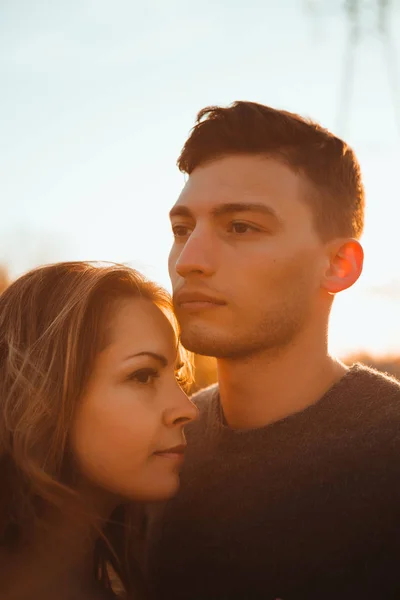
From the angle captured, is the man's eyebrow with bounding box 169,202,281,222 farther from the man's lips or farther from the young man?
the man's lips

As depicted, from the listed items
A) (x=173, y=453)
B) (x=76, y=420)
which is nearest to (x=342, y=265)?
(x=173, y=453)

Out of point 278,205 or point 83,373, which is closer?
point 83,373

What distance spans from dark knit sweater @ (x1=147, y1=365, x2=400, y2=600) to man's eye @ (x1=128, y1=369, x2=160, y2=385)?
528 mm

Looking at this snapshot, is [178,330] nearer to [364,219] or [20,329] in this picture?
[20,329]

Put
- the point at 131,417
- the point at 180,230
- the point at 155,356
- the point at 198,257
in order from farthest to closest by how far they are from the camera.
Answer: the point at 180,230 → the point at 198,257 → the point at 155,356 → the point at 131,417

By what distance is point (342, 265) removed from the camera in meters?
2.88

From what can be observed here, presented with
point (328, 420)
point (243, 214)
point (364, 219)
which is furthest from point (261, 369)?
point (364, 219)

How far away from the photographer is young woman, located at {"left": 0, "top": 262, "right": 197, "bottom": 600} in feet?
7.47

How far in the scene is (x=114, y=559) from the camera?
2643mm

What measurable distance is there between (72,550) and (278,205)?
4.78ft

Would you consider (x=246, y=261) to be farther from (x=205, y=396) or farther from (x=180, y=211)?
(x=205, y=396)

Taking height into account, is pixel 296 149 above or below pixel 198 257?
above

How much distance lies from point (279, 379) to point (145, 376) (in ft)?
1.90

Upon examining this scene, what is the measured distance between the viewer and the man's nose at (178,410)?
2.46 metres
